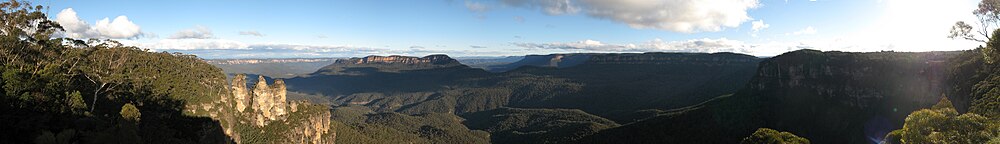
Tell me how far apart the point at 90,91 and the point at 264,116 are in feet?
123

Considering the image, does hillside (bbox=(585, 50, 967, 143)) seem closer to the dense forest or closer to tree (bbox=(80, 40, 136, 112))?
the dense forest

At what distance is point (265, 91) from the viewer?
322 feet

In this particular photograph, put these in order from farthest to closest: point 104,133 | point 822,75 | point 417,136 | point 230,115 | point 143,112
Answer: point 417,136 → point 822,75 → point 230,115 → point 143,112 → point 104,133

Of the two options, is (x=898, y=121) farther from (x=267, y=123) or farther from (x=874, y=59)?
(x=267, y=123)

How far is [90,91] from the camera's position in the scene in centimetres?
6172

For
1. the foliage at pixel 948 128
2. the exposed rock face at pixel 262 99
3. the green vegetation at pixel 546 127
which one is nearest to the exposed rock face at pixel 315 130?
the exposed rock face at pixel 262 99

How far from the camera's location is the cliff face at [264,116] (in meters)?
88.2

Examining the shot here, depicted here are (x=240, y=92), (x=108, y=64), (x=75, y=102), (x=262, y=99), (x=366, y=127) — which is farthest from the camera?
(x=366, y=127)

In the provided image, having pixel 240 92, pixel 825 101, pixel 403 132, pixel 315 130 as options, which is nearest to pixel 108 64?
pixel 240 92

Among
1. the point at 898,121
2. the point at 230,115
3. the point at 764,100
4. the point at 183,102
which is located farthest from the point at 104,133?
the point at 764,100

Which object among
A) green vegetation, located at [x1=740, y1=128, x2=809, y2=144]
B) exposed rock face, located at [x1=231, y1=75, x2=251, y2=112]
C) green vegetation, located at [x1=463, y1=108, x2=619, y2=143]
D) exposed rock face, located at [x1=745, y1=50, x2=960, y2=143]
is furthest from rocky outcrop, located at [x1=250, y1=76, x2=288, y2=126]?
exposed rock face, located at [x1=745, y1=50, x2=960, y2=143]

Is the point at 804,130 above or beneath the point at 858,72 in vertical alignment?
beneath

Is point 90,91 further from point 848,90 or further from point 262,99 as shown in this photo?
point 848,90

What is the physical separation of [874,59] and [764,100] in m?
24.7
